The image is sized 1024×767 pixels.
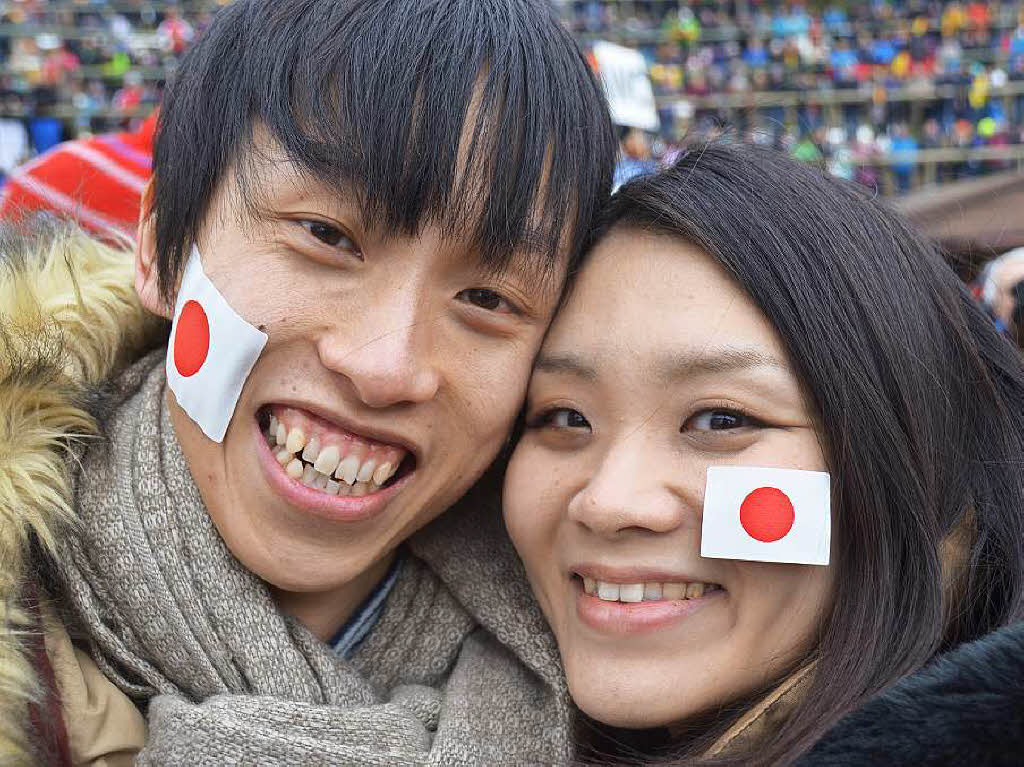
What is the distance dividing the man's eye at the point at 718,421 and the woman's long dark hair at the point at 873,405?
0.13 metres

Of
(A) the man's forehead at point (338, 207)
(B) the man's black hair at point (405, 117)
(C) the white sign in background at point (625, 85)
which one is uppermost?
(C) the white sign in background at point (625, 85)

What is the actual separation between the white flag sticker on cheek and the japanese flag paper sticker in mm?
827

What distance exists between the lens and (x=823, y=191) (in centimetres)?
197

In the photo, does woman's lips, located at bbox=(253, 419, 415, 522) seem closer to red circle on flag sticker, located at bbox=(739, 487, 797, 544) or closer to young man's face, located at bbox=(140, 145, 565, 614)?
young man's face, located at bbox=(140, 145, 565, 614)

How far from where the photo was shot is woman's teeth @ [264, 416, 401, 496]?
1848 millimetres

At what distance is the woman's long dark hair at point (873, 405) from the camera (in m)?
1.79

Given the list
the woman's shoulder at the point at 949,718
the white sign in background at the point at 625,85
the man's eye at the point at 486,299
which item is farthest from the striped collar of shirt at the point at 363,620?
the white sign in background at the point at 625,85

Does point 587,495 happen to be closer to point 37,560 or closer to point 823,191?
point 823,191

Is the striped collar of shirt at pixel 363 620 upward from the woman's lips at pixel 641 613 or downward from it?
downward

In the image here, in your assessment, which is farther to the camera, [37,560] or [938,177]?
[938,177]

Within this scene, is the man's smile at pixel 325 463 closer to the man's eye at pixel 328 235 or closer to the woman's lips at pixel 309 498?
the woman's lips at pixel 309 498

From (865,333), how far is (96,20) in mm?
18456

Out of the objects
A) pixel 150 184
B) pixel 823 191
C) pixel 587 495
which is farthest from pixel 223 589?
pixel 823 191

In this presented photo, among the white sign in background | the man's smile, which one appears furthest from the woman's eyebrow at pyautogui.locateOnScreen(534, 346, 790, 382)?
the white sign in background
